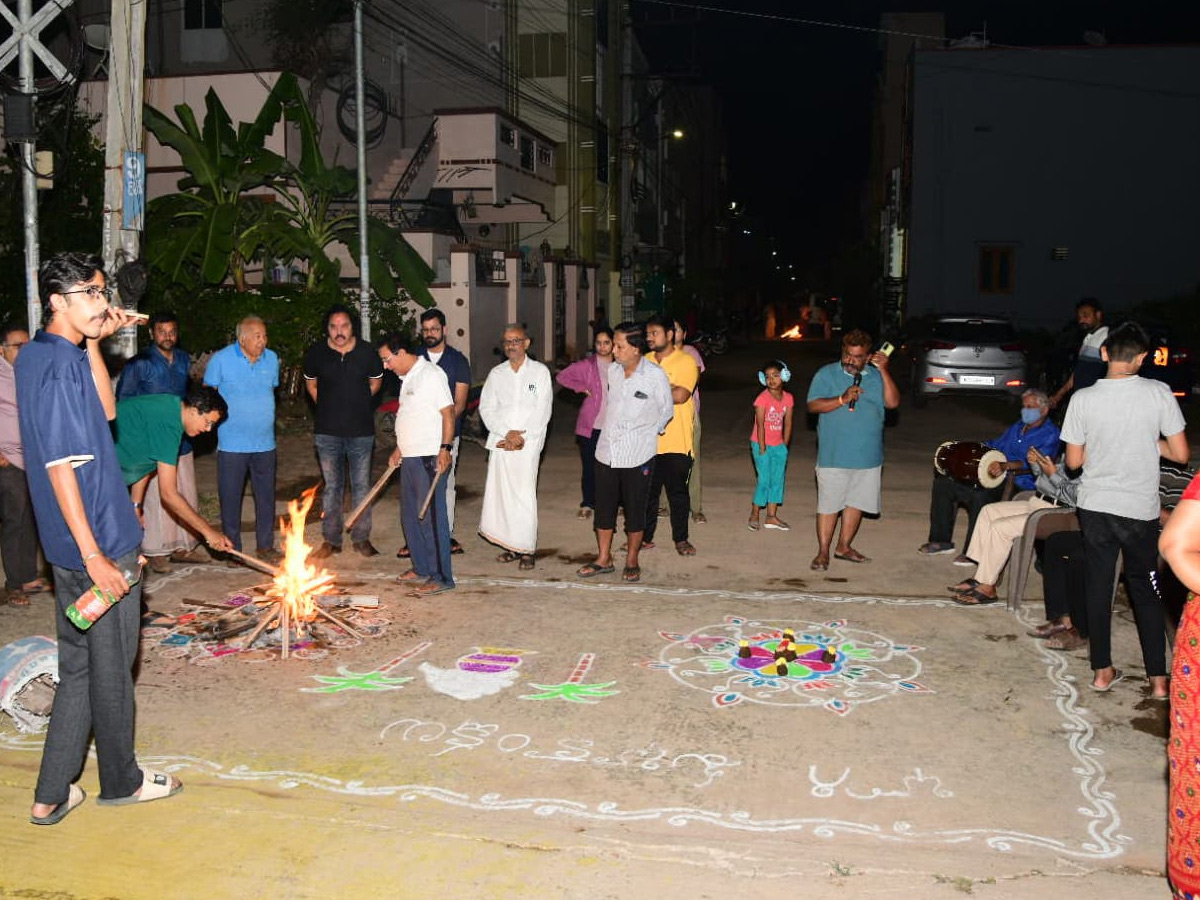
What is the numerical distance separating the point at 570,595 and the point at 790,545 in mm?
2620

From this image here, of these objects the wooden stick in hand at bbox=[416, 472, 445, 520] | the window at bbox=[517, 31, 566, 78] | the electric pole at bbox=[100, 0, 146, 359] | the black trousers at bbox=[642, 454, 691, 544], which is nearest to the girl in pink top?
the black trousers at bbox=[642, 454, 691, 544]

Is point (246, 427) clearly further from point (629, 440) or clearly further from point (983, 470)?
point (983, 470)

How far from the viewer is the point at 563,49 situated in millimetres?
36156

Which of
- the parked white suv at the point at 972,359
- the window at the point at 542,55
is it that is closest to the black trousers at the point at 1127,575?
the parked white suv at the point at 972,359

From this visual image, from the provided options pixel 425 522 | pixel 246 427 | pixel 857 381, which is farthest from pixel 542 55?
pixel 425 522

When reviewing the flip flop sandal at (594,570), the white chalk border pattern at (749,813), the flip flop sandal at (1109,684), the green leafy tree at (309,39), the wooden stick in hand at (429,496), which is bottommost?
the white chalk border pattern at (749,813)

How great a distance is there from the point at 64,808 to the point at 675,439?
6.04 m

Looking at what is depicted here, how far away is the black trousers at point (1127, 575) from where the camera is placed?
5.98 meters

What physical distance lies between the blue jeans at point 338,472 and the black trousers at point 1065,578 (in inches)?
208

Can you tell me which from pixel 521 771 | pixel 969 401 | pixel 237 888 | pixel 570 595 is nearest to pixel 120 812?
pixel 237 888

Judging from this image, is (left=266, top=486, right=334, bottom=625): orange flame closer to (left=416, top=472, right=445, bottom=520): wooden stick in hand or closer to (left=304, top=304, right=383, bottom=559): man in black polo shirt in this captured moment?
(left=416, top=472, right=445, bottom=520): wooden stick in hand

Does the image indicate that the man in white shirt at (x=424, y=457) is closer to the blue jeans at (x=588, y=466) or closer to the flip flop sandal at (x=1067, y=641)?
the blue jeans at (x=588, y=466)

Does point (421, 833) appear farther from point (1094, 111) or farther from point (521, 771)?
point (1094, 111)

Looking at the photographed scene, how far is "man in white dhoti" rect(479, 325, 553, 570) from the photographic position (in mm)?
9062
